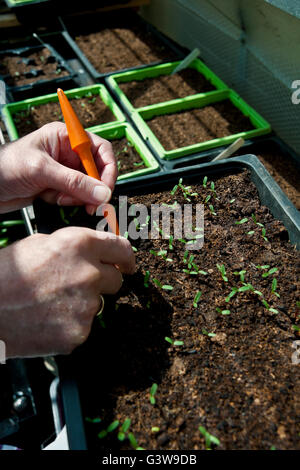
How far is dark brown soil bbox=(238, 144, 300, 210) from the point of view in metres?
1.51

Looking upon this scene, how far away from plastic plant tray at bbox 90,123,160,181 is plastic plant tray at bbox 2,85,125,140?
1.5 inches

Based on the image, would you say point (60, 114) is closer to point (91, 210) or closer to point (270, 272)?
point (91, 210)

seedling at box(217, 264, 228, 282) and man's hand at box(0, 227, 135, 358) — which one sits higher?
man's hand at box(0, 227, 135, 358)

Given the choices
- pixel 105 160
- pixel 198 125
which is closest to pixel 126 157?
pixel 198 125

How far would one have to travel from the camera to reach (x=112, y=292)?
856 millimetres

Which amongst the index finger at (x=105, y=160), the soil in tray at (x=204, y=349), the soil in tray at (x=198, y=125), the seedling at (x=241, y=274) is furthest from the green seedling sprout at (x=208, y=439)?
the soil in tray at (x=198, y=125)

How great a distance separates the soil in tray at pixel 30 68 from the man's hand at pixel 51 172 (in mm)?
1213

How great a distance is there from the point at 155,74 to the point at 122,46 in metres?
0.48

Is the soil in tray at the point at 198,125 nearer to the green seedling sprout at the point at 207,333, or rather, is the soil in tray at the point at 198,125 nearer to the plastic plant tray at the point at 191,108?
the plastic plant tray at the point at 191,108

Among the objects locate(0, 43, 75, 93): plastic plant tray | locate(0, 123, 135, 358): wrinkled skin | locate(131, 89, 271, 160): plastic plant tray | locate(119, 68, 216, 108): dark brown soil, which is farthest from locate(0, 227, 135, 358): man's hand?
locate(0, 43, 75, 93): plastic plant tray

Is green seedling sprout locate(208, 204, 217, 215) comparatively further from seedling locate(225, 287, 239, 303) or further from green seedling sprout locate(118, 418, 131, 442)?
green seedling sprout locate(118, 418, 131, 442)

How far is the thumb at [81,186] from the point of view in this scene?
959mm

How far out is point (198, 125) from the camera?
5.93ft
